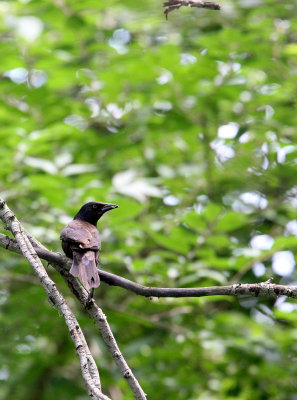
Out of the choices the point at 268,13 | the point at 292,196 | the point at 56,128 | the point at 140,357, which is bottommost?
the point at 140,357

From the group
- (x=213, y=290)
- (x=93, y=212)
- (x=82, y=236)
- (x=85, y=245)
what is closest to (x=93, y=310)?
(x=213, y=290)

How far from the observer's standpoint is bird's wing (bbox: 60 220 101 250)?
10.8 ft

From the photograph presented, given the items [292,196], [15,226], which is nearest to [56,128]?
[292,196]

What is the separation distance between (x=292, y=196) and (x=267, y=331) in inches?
58.5

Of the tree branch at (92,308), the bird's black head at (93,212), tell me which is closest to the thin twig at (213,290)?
the tree branch at (92,308)

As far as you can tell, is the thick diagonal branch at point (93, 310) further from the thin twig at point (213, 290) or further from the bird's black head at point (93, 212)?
the bird's black head at point (93, 212)

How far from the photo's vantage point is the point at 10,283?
6.24m

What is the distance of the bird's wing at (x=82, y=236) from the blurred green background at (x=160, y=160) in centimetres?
152

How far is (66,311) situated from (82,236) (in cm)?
145

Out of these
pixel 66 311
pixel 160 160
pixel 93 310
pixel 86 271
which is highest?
pixel 66 311

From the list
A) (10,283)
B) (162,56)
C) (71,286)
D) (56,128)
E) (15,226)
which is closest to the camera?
(15,226)

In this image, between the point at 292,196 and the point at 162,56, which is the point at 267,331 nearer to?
the point at 292,196

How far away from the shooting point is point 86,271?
267 cm

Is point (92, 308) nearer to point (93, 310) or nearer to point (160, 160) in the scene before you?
point (93, 310)
